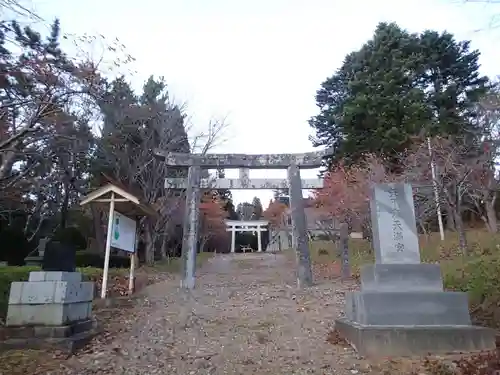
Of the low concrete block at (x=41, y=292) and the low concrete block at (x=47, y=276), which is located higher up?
the low concrete block at (x=47, y=276)

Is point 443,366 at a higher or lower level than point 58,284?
lower

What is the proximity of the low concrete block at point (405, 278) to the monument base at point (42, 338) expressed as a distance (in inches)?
182

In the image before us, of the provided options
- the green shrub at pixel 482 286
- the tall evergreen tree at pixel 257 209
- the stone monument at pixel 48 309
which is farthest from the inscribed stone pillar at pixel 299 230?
the tall evergreen tree at pixel 257 209

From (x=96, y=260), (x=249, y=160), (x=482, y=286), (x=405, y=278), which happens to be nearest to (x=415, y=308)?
(x=405, y=278)

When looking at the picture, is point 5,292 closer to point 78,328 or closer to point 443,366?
point 78,328

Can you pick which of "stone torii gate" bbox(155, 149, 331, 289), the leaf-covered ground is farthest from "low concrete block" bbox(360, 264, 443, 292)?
"stone torii gate" bbox(155, 149, 331, 289)

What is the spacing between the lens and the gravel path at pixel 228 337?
531 cm

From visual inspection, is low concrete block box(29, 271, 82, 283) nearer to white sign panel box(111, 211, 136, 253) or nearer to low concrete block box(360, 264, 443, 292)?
white sign panel box(111, 211, 136, 253)

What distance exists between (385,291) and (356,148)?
16569mm

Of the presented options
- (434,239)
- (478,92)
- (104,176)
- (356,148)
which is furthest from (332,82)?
(104,176)

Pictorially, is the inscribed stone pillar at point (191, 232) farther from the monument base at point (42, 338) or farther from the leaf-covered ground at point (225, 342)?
the monument base at point (42, 338)

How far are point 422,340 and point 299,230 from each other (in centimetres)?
843

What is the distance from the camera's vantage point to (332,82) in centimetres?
2561

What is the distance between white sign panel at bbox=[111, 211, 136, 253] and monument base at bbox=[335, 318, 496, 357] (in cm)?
721
